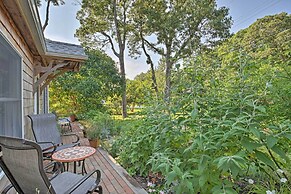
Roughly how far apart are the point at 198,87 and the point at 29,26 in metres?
2.40

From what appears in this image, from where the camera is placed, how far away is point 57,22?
13258 millimetres

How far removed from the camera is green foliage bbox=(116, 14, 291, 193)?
5.38ft

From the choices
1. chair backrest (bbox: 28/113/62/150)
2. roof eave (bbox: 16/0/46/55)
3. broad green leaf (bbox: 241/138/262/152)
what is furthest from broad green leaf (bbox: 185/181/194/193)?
chair backrest (bbox: 28/113/62/150)

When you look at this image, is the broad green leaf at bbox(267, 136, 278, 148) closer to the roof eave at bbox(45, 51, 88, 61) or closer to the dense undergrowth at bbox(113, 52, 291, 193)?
the dense undergrowth at bbox(113, 52, 291, 193)

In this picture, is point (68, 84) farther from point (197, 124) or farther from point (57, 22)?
→ point (197, 124)

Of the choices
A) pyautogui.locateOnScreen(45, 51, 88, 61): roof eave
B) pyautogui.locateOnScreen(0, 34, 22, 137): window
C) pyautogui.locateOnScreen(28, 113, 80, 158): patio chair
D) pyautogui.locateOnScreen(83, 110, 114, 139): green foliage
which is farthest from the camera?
pyautogui.locateOnScreen(83, 110, 114, 139): green foliage

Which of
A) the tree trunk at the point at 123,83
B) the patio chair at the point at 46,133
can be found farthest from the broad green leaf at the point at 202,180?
the tree trunk at the point at 123,83

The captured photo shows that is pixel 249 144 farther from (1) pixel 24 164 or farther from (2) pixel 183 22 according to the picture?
(2) pixel 183 22

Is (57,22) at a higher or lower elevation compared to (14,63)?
higher

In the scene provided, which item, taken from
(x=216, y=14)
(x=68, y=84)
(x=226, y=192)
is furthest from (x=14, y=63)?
(x=216, y=14)

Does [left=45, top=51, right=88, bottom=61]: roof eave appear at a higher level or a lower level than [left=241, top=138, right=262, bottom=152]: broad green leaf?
higher

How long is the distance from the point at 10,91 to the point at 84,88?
25.9 ft

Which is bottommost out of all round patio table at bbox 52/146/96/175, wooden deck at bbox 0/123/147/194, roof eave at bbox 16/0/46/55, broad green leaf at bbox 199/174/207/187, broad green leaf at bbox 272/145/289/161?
wooden deck at bbox 0/123/147/194

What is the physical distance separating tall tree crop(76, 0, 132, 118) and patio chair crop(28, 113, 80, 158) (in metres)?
9.68
